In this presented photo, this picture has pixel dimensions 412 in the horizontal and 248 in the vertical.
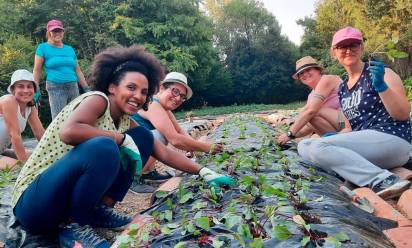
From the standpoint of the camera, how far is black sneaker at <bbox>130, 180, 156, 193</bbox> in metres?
3.36

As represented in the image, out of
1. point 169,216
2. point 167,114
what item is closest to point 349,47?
point 167,114

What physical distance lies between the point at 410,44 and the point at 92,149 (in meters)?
16.5

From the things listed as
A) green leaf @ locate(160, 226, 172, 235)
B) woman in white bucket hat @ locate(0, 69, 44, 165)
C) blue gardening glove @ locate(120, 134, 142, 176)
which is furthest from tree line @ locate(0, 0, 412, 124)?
green leaf @ locate(160, 226, 172, 235)

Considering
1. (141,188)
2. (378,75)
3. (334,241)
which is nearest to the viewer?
(334,241)

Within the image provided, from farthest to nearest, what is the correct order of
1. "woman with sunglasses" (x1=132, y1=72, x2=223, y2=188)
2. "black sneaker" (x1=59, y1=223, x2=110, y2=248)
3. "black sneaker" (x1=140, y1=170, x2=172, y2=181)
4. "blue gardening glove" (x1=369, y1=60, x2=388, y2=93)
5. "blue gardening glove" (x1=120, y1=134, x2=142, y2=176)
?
"black sneaker" (x1=140, y1=170, x2=172, y2=181) → "woman with sunglasses" (x1=132, y1=72, x2=223, y2=188) → "blue gardening glove" (x1=369, y1=60, x2=388, y2=93) → "blue gardening glove" (x1=120, y1=134, x2=142, y2=176) → "black sneaker" (x1=59, y1=223, x2=110, y2=248)

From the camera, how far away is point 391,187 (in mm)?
2443

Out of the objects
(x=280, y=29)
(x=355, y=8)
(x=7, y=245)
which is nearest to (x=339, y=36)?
(x=7, y=245)

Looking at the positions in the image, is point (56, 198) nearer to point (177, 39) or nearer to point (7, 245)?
point (7, 245)

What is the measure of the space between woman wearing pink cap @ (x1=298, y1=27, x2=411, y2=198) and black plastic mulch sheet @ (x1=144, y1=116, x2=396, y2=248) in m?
0.17

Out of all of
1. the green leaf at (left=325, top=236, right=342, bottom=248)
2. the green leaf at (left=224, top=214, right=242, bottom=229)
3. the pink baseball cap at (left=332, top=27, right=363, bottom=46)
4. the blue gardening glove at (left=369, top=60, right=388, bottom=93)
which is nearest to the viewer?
the green leaf at (left=325, top=236, right=342, bottom=248)

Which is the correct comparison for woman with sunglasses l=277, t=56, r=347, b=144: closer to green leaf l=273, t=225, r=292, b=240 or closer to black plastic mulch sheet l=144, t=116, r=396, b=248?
black plastic mulch sheet l=144, t=116, r=396, b=248

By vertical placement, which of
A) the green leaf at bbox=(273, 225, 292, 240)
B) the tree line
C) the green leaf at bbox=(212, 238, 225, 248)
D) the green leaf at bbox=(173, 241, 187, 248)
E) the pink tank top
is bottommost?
the green leaf at bbox=(173, 241, 187, 248)

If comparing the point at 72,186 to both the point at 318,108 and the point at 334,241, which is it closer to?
the point at 334,241

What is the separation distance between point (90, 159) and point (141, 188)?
161 centimetres
